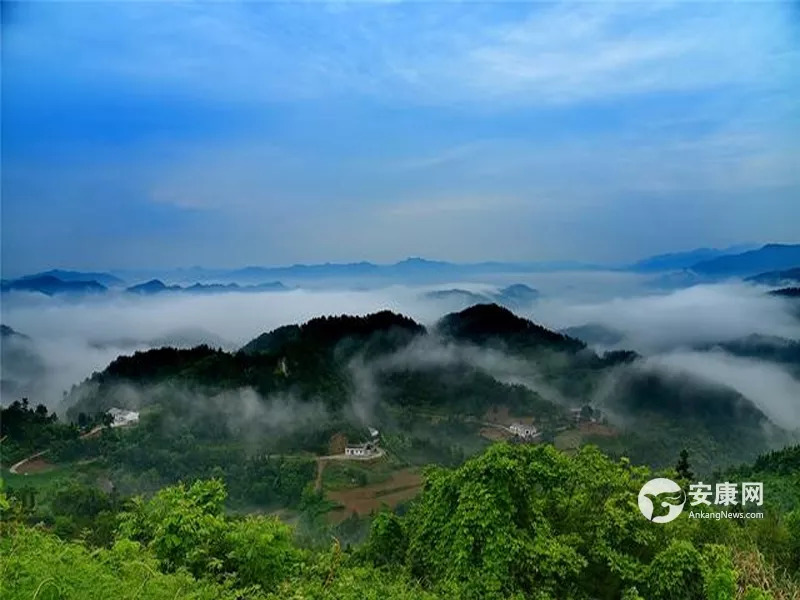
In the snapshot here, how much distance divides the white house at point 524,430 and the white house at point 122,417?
15.9ft

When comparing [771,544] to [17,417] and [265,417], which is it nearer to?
[265,417]

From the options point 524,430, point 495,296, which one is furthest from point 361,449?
point 495,296

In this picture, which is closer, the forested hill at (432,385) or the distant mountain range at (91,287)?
the distant mountain range at (91,287)

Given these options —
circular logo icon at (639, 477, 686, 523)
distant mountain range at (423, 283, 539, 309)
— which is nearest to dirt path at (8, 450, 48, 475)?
distant mountain range at (423, 283, 539, 309)

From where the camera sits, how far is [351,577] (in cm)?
338

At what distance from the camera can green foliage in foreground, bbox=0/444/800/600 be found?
332cm

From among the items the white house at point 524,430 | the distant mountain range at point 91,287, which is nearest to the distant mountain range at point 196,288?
the distant mountain range at point 91,287

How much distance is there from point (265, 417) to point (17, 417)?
2.80 metres

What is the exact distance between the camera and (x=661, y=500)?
4008 millimetres

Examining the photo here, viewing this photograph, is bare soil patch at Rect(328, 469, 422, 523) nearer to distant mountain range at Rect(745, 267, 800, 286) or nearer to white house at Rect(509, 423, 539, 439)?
white house at Rect(509, 423, 539, 439)

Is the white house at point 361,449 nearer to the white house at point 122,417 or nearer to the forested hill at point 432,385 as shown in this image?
the forested hill at point 432,385

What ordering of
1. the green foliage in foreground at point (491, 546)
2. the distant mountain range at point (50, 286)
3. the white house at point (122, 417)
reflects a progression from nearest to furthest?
the green foliage in foreground at point (491, 546)
the distant mountain range at point (50, 286)
the white house at point (122, 417)

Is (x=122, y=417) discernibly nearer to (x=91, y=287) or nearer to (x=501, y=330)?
(x=91, y=287)

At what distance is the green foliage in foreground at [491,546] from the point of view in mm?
3322
